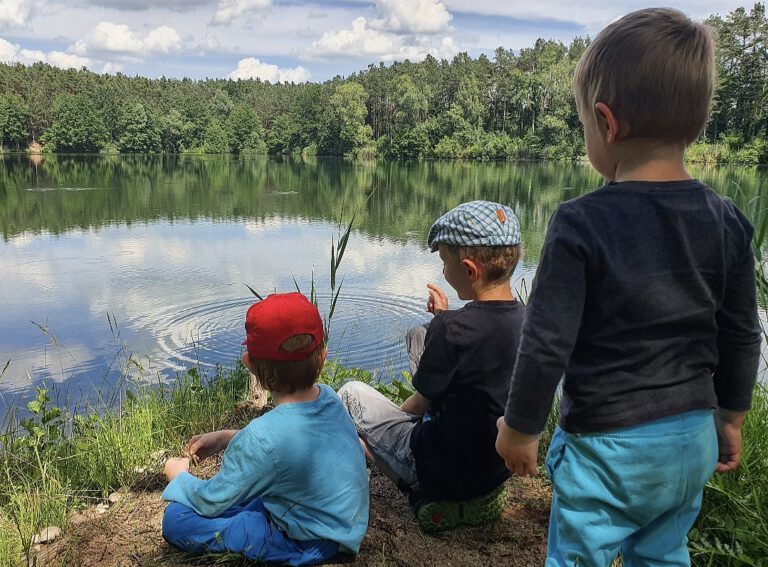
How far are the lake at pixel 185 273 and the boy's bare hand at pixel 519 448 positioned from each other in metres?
1.72

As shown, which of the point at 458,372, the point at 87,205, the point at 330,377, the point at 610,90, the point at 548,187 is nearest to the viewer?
the point at 610,90

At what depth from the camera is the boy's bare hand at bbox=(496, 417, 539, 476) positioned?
1.31m

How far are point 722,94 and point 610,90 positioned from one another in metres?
45.9

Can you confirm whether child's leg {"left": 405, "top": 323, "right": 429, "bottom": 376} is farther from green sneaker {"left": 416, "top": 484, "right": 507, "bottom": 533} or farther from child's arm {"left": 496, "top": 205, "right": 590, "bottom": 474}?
child's arm {"left": 496, "top": 205, "right": 590, "bottom": 474}

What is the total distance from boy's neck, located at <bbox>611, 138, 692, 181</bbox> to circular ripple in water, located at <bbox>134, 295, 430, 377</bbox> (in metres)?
4.16

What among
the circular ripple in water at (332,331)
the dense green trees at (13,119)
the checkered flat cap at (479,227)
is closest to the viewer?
the checkered flat cap at (479,227)

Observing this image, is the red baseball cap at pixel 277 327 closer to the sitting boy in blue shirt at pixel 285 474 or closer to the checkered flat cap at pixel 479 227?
the sitting boy in blue shirt at pixel 285 474

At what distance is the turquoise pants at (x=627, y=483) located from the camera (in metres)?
1.25

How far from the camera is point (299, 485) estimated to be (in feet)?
5.81

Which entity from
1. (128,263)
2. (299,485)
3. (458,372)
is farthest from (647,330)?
(128,263)

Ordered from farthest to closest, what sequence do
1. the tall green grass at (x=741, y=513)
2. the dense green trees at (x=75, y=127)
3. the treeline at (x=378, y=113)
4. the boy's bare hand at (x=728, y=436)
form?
the dense green trees at (x=75, y=127) < the treeline at (x=378, y=113) < the tall green grass at (x=741, y=513) < the boy's bare hand at (x=728, y=436)

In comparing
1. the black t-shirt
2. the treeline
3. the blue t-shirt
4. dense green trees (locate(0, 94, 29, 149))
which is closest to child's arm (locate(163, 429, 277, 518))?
the blue t-shirt

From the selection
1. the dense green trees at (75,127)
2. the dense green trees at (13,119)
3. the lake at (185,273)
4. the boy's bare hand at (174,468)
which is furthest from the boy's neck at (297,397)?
the dense green trees at (13,119)

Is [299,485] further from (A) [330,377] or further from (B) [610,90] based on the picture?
(A) [330,377]
